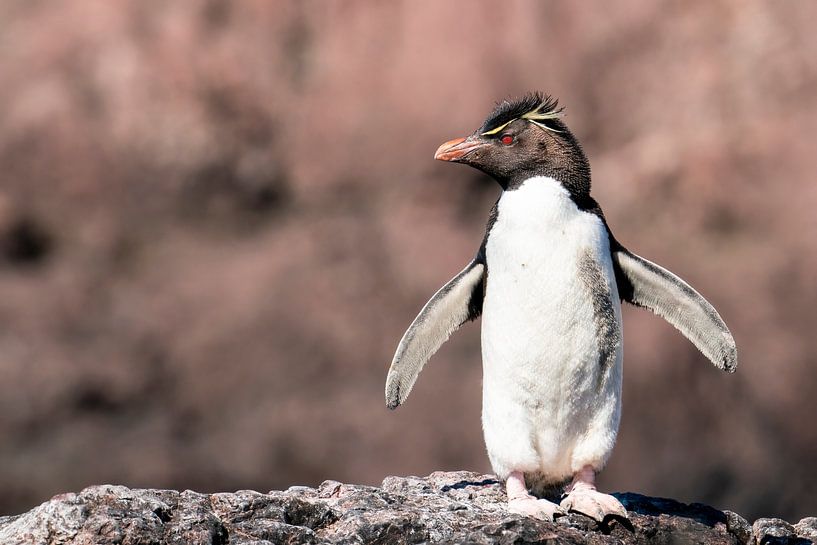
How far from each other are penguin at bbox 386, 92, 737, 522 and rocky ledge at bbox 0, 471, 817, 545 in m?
0.18

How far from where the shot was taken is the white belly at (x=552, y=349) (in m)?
3.04

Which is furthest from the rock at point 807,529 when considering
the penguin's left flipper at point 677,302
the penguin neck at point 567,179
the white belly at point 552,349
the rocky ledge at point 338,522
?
the penguin neck at point 567,179

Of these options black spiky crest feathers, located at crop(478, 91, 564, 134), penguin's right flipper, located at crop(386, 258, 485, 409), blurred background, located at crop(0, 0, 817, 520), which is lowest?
penguin's right flipper, located at crop(386, 258, 485, 409)

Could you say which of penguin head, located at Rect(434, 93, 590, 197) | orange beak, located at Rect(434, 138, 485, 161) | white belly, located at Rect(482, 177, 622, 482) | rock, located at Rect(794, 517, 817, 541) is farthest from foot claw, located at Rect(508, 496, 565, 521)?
orange beak, located at Rect(434, 138, 485, 161)

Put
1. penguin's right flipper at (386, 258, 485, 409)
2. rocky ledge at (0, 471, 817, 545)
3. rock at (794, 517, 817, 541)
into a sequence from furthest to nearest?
penguin's right flipper at (386, 258, 485, 409) < rock at (794, 517, 817, 541) < rocky ledge at (0, 471, 817, 545)

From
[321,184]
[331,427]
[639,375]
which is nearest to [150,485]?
[331,427]

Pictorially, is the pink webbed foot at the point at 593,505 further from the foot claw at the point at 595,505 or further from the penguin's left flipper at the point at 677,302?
the penguin's left flipper at the point at 677,302

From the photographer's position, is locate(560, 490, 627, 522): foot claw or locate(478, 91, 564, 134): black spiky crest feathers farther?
locate(478, 91, 564, 134): black spiky crest feathers

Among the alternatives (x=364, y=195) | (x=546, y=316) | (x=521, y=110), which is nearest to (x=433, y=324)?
(x=546, y=316)

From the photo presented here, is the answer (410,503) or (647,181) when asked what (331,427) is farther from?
(410,503)

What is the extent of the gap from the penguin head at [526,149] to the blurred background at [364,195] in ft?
14.8

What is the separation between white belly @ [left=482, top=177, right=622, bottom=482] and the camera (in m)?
3.04

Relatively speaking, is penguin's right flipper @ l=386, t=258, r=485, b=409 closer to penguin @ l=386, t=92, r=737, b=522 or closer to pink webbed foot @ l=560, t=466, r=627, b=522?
penguin @ l=386, t=92, r=737, b=522

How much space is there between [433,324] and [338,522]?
3.32 feet
